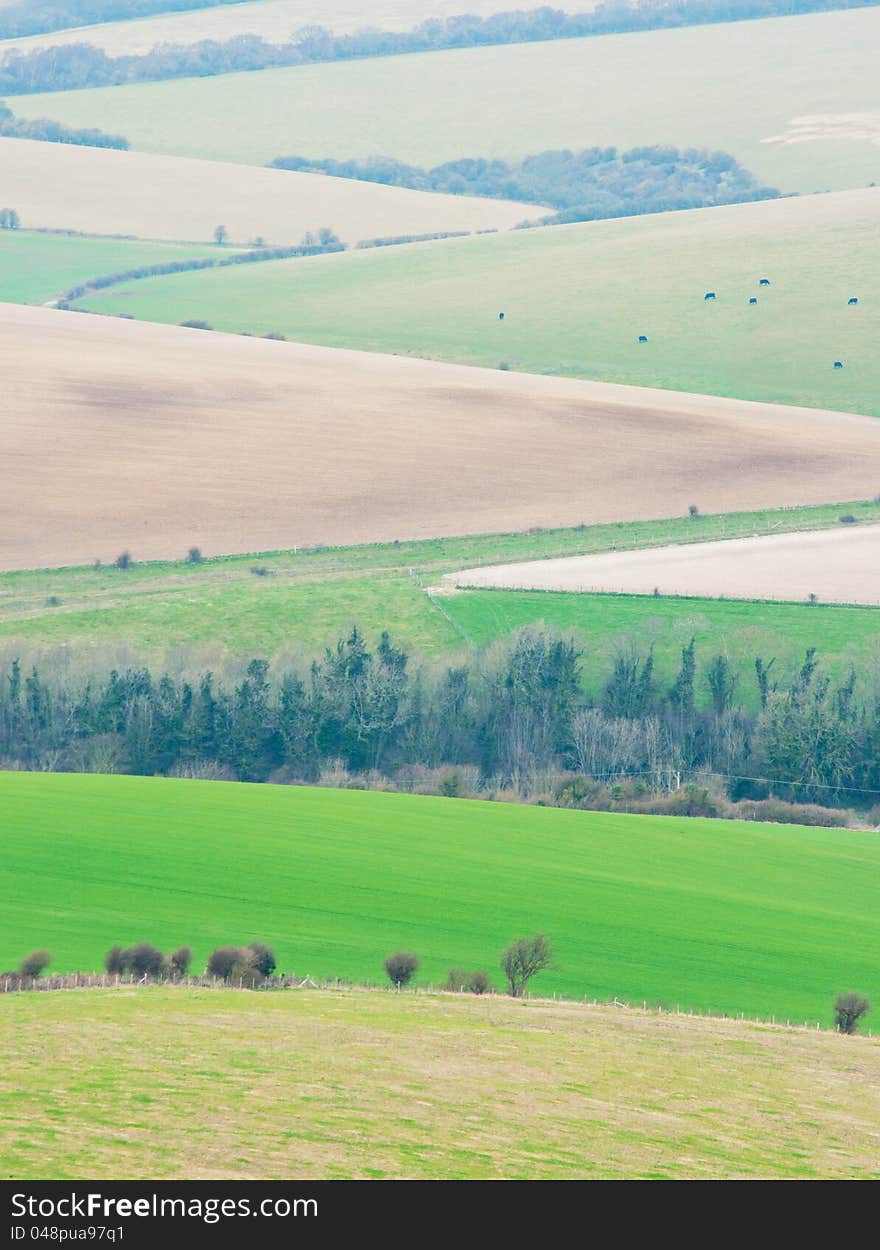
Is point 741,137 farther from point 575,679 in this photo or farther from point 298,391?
point 575,679

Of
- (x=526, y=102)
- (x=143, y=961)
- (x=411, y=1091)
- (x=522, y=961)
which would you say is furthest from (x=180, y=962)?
(x=526, y=102)

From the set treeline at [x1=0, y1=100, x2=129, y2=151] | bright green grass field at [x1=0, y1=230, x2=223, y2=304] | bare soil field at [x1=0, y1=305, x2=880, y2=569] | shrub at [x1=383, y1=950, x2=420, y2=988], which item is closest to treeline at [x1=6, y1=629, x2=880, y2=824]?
bare soil field at [x1=0, y1=305, x2=880, y2=569]

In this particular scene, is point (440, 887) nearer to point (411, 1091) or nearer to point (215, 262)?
point (411, 1091)

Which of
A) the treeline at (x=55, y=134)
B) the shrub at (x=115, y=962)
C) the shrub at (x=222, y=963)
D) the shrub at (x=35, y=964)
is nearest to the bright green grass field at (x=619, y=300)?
the treeline at (x=55, y=134)

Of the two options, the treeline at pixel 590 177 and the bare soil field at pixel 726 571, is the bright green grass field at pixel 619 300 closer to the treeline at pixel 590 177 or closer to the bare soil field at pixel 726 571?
the treeline at pixel 590 177

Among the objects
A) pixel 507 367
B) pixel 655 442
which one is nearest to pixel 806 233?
pixel 507 367

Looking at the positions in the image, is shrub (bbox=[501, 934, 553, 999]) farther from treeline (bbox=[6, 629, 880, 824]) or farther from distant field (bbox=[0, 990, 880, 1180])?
treeline (bbox=[6, 629, 880, 824])
